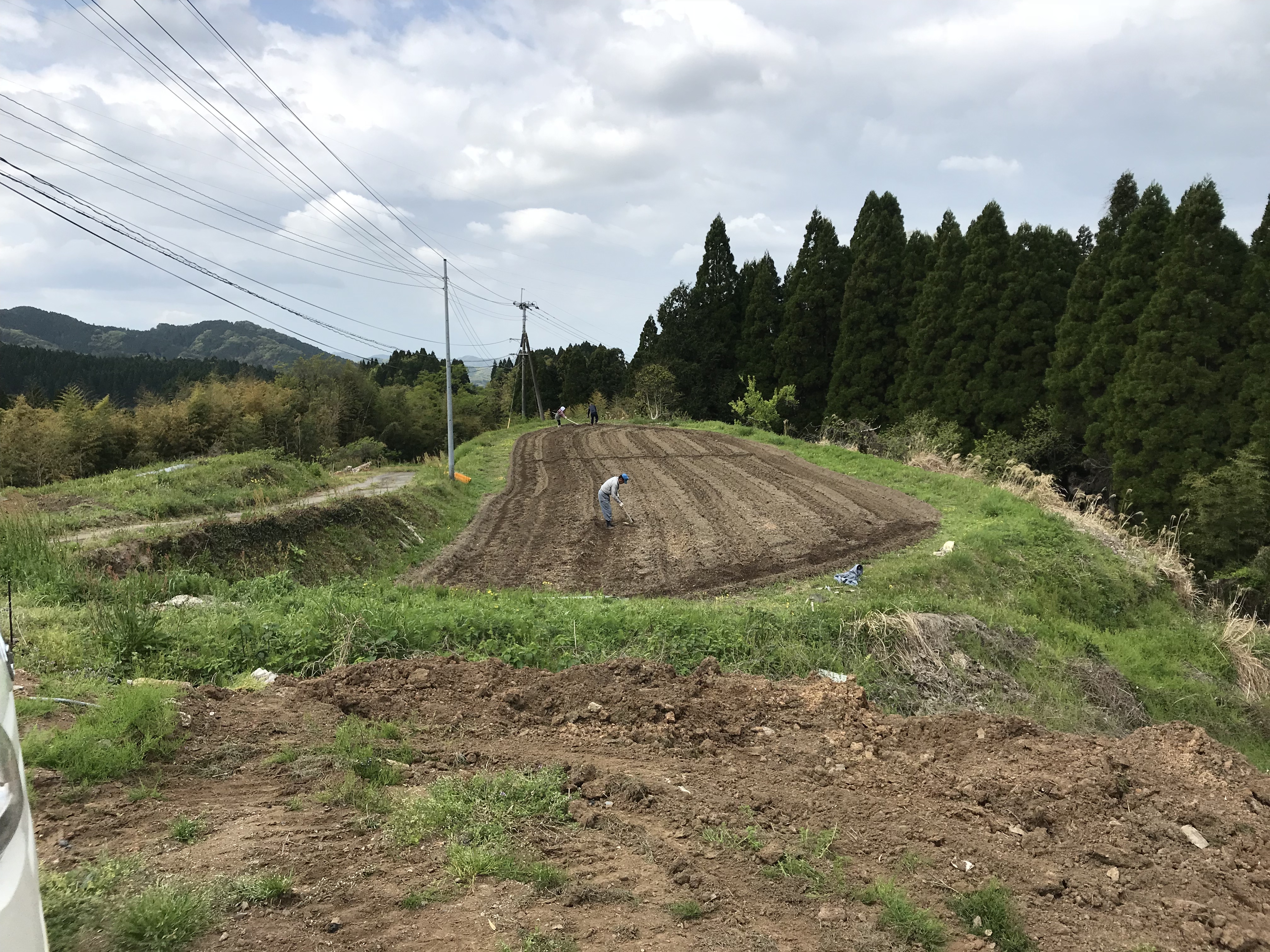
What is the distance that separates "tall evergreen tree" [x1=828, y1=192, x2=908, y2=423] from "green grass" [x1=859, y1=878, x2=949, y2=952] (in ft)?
105

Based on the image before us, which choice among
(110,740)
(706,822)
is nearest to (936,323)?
(706,822)

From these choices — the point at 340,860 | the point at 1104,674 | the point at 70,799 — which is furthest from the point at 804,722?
the point at 1104,674

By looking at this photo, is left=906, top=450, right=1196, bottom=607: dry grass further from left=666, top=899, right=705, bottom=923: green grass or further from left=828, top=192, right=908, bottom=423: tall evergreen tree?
left=666, top=899, right=705, bottom=923: green grass

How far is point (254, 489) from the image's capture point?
1503 centimetres

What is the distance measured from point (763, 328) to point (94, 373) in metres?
58.6

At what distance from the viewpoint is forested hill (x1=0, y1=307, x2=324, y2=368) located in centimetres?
15725

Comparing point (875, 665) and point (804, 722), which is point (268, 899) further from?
point (875, 665)

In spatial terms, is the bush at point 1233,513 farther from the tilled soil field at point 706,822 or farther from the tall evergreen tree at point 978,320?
the tilled soil field at point 706,822

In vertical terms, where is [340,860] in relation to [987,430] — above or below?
below

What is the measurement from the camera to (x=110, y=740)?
13.6ft

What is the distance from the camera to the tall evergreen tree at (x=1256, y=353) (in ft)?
64.1

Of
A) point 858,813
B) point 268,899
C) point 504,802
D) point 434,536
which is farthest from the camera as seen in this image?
point 434,536

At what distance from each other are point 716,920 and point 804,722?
→ 2.72 meters

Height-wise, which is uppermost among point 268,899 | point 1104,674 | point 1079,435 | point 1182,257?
point 1182,257
